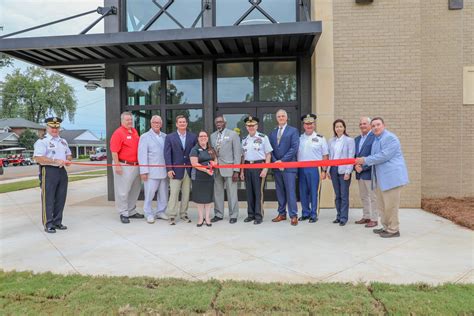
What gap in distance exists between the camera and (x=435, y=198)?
27.3ft

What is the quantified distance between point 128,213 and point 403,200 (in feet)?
19.3

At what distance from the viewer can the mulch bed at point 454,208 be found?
616cm

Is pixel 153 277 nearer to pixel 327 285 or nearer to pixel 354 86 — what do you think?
pixel 327 285

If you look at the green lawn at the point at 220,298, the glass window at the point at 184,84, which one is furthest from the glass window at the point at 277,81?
the green lawn at the point at 220,298

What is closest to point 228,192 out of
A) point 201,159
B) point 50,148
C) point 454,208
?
point 201,159

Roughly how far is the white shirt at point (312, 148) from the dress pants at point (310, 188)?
0.77 ft

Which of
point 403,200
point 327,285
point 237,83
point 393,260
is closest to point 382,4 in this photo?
point 237,83

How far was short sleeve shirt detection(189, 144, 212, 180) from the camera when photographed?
236 inches

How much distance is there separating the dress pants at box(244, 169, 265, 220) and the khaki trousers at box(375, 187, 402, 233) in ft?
6.53

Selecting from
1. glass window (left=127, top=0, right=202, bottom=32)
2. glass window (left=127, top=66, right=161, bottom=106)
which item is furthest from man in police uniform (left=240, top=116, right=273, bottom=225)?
glass window (left=127, top=0, right=202, bottom=32)

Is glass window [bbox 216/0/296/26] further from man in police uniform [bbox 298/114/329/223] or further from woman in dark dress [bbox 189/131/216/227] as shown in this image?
woman in dark dress [bbox 189/131/216/227]

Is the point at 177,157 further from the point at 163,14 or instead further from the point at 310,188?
the point at 163,14

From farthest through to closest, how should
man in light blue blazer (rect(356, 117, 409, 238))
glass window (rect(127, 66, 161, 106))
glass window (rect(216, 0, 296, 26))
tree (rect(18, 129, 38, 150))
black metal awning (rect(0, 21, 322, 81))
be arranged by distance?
1. tree (rect(18, 129, 38, 150))
2. glass window (rect(127, 66, 161, 106))
3. glass window (rect(216, 0, 296, 26))
4. black metal awning (rect(0, 21, 322, 81))
5. man in light blue blazer (rect(356, 117, 409, 238))

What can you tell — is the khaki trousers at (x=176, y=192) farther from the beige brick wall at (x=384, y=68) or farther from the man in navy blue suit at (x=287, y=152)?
the beige brick wall at (x=384, y=68)
